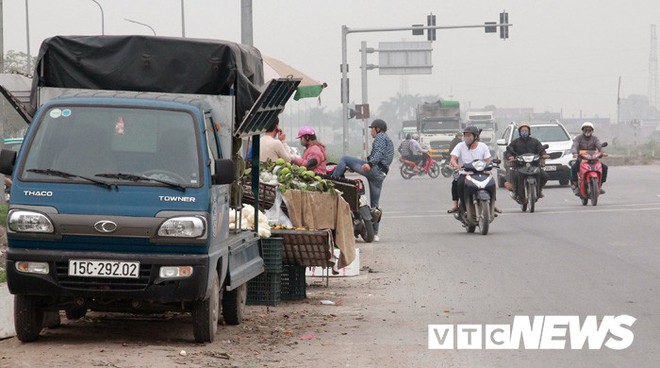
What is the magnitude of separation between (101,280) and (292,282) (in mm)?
3933

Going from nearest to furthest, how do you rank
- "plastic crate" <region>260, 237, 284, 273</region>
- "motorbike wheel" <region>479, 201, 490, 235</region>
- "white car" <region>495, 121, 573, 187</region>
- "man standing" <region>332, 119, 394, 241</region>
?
"plastic crate" <region>260, 237, 284, 273</region> → "man standing" <region>332, 119, 394, 241</region> → "motorbike wheel" <region>479, 201, 490, 235</region> → "white car" <region>495, 121, 573, 187</region>

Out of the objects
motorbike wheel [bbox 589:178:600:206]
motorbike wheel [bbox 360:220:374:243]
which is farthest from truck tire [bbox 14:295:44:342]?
motorbike wheel [bbox 589:178:600:206]

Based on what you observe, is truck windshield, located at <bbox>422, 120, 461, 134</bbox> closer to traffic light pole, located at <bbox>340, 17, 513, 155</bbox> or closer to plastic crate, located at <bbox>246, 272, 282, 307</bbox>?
traffic light pole, located at <bbox>340, 17, 513, 155</bbox>

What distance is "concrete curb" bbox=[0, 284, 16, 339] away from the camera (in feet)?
35.3

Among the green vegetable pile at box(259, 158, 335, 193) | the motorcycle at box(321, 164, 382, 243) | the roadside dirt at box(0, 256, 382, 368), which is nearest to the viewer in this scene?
the roadside dirt at box(0, 256, 382, 368)

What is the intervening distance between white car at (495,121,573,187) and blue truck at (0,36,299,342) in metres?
27.3

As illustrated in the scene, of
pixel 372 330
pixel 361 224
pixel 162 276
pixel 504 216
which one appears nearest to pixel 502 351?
pixel 372 330

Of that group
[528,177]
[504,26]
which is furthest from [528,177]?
[504,26]

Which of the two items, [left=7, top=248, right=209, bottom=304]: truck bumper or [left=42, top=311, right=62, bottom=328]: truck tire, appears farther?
[left=42, top=311, right=62, bottom=328]: truck tire

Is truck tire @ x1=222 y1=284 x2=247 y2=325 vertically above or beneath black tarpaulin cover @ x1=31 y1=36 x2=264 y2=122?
beneath

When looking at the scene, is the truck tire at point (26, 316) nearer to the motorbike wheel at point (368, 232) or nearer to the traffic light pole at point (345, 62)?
the motorbike wheel at point (368, 232)

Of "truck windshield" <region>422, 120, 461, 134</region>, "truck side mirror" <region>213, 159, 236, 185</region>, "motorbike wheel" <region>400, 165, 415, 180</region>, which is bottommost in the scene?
"motorbike wheel" <region>400, 165, 415, 180</region>

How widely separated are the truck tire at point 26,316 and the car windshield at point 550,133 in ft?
101

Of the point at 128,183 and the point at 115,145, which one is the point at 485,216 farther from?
the point at 128,183
